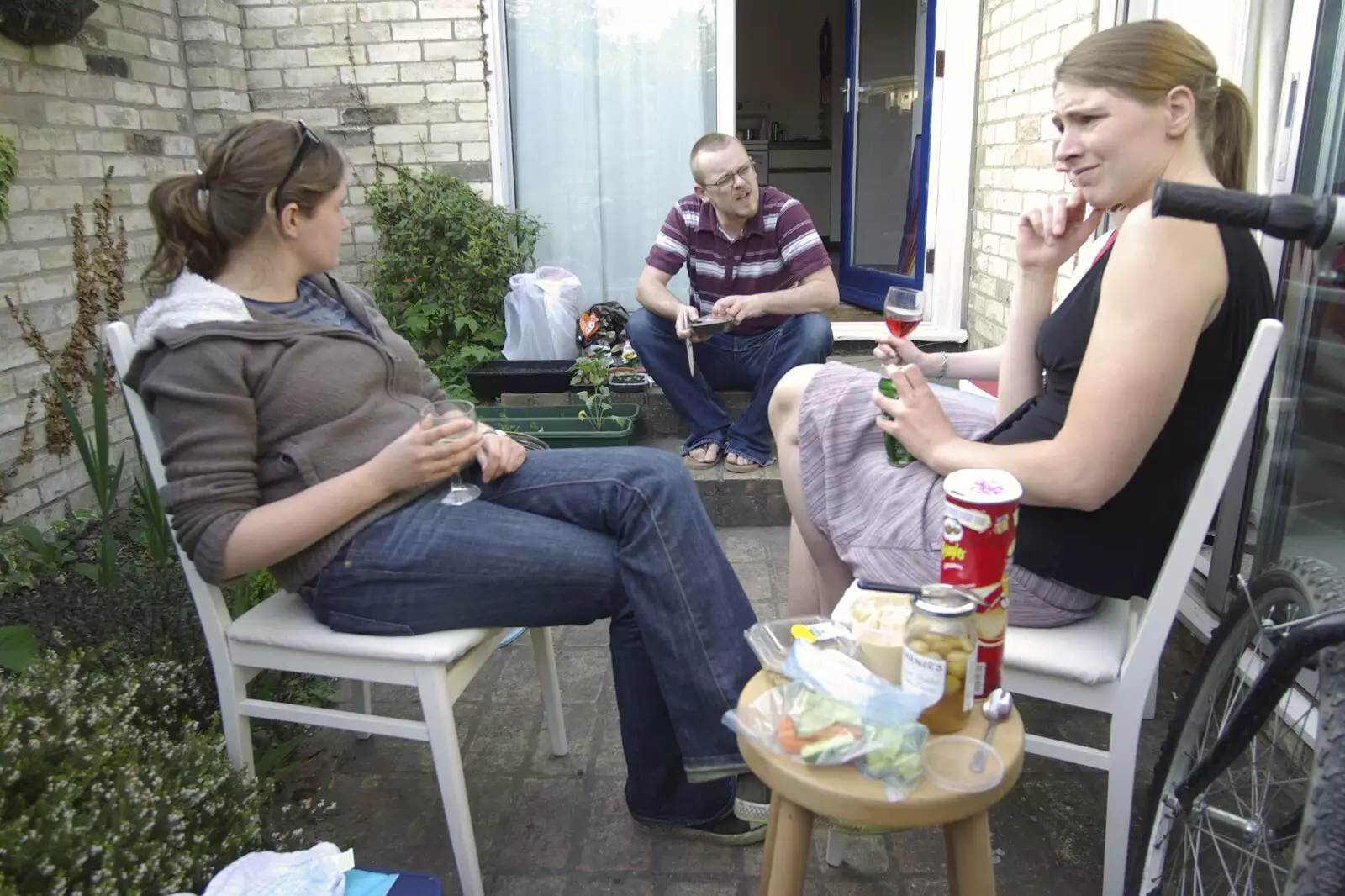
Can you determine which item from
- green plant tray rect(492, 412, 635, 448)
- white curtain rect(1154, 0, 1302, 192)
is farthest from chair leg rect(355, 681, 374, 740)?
white curtain rect(1154, 0, 1302, 192)

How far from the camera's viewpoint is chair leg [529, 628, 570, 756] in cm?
197

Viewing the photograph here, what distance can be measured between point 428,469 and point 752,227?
2258mm

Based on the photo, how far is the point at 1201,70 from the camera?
138cm

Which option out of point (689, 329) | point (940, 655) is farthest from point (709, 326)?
point (940, 655)

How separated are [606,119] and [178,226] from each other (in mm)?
3404

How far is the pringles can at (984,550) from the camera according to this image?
1.16 metres

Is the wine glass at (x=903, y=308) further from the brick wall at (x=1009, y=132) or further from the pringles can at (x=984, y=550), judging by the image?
the brick wall at (x=1009, y=132)

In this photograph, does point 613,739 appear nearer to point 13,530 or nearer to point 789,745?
point 789,745

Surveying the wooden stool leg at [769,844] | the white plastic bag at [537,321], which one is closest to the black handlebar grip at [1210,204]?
the wooden stool leg at [769,844]

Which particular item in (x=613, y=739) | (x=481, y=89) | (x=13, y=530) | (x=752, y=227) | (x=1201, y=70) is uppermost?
(x=481, y=89)

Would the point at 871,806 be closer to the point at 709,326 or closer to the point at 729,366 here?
the point at 709,326

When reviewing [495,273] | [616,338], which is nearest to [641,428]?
[616,338]

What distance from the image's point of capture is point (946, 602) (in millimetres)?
1095

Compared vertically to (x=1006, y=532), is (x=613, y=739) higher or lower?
lower
